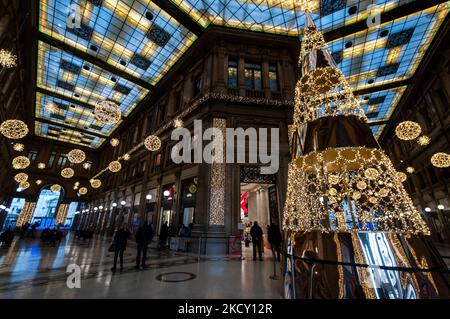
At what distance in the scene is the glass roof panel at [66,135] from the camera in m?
28.3

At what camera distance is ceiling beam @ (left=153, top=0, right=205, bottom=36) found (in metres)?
11.5

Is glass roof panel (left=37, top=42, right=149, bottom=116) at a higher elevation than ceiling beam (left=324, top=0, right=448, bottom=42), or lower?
higher

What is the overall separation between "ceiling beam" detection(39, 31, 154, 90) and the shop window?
27.6ft

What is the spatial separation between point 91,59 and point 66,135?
20.6 m

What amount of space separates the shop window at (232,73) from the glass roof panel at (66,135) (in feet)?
86.9

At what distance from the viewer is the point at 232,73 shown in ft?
44.3

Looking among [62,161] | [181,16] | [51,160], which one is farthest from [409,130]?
[51,160]

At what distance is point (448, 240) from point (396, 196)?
1899 cm

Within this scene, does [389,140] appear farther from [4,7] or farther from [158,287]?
[4,7]

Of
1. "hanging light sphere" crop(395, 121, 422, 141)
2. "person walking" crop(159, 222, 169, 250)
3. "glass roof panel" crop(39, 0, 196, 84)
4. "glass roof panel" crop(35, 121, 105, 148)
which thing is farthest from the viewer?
"glass roof panel" crop(35, 121, 105, 148)

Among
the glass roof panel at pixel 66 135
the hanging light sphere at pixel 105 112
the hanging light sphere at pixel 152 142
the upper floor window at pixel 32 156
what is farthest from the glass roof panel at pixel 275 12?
the upper floor window at pixel 32 156

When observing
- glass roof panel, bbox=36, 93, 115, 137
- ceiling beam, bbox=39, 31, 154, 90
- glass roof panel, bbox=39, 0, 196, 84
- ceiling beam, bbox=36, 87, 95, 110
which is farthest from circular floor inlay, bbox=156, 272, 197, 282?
glass roof panel, bbox=36, 93, 115, 137

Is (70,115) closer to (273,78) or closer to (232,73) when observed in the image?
(232,73)

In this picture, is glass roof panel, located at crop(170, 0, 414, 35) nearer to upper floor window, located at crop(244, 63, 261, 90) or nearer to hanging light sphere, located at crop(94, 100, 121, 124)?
upper floor window, located at crop(244, 63, 261, 90)
